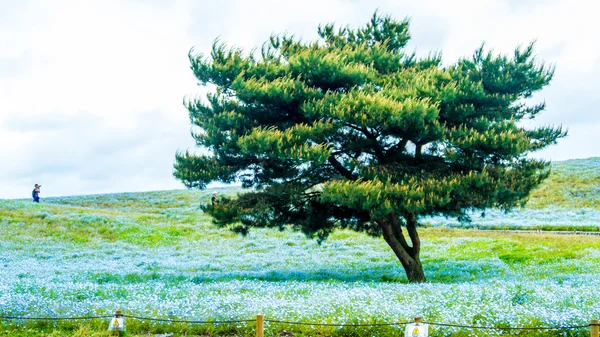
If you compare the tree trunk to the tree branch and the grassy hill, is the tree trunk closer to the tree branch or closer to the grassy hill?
the tree branch

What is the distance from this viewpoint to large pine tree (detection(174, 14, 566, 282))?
794 inches

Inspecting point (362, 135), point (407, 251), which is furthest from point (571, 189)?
point (362, 135)

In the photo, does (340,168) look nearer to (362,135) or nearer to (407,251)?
(362,135)

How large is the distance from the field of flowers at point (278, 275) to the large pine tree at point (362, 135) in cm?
307

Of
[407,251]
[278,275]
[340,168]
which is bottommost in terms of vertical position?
[278,275]

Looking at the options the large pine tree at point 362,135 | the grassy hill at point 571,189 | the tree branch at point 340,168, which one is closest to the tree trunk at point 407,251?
the large pine tree at point 362,135

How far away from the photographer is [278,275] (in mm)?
24688

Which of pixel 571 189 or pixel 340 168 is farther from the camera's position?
Result: pixel 571 189

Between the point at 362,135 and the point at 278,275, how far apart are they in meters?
7.26

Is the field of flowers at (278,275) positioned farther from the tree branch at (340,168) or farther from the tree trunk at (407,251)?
the tree branch at (340,168)

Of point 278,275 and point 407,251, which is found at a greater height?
point 407,251

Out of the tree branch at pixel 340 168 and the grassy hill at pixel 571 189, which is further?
the grassy hill at pixel 571 189

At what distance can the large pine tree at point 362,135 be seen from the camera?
20156 millimetres

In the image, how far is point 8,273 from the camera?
25.3 meters
